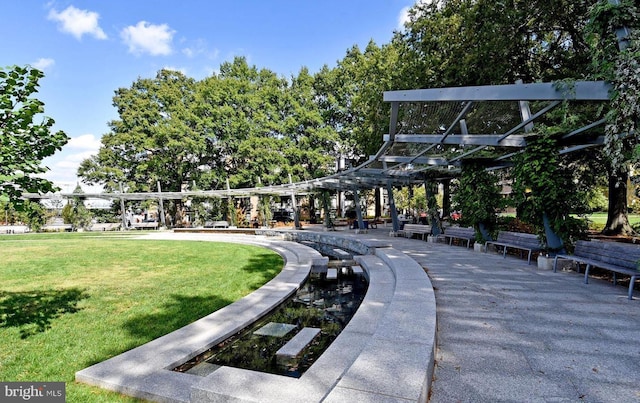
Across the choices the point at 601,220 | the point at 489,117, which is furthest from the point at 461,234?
the point at 601,220

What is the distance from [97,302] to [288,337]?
3989 mm

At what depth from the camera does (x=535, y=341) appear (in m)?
3.39

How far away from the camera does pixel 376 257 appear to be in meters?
9.34

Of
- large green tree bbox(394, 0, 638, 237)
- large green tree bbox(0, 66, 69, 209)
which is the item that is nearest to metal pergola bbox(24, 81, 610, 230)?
large green tree bbox(394, 0, 638, 237)

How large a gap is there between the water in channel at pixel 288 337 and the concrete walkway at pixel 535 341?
1577mm

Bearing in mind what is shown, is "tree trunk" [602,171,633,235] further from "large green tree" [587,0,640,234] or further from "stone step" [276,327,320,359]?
"stone step" [276,327,320,359]

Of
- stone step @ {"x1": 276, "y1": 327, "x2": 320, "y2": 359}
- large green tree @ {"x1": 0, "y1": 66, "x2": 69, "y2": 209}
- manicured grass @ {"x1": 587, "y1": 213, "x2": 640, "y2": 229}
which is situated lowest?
stone step @ {"x1": 276, "y1": 327, "x2": 320, "y2": 359}

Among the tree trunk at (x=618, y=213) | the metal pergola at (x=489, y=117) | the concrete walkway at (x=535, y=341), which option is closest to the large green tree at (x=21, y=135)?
the concrete walkway at (x=535, y=341)

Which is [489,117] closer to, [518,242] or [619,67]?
[619,67]

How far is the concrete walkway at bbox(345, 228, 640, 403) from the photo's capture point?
253cm

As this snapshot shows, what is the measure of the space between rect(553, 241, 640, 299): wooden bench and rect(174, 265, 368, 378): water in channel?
4.35 meters

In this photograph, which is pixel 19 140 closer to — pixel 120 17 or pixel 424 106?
pixel 424 106

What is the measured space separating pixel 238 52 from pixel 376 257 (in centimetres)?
3203

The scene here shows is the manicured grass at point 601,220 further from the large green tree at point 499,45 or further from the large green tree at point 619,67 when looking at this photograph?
the large green tree at point 619,67
